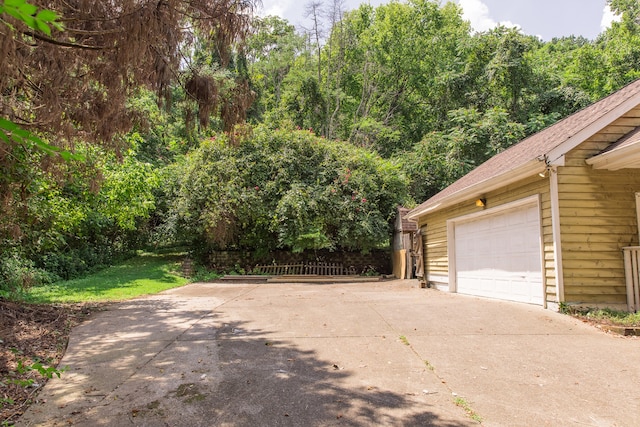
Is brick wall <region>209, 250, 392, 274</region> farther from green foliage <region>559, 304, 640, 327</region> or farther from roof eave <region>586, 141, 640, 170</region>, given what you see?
roof eave <region>586, 141, 640, 170</region>

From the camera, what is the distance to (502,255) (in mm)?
8500

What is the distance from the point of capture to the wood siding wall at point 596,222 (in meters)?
6.55

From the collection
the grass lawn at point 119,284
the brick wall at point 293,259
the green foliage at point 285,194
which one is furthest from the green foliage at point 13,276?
the brick wall at point 293,259

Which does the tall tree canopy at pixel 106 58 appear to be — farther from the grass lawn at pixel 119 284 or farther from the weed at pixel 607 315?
the weed at pixel 607 315

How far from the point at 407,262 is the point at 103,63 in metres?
12.9

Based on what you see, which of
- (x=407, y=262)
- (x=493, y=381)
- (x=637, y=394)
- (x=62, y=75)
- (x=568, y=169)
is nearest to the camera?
(x=637, y=394)

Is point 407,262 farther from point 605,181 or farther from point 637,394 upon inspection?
point 637,394

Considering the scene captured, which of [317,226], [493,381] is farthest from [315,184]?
[493,381]

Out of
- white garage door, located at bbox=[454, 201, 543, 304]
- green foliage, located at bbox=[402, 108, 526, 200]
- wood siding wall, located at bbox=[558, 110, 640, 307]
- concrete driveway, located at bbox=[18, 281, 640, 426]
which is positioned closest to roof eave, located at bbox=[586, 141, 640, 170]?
wood siding wall, located at bbox=[558, 110, 640, 307]

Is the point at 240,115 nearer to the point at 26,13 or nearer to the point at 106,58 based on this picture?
the point at 106,58

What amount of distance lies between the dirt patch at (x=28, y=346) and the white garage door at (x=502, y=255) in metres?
7.51

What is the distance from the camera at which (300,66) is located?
29.0 m

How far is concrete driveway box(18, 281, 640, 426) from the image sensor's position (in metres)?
2.97

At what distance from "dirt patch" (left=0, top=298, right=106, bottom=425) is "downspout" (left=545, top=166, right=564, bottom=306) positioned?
276 inches
